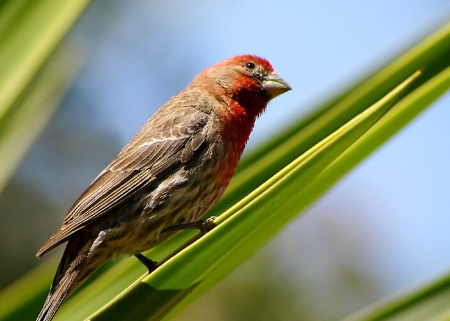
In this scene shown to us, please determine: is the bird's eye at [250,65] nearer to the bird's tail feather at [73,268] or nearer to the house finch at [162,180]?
the house finch at [162,180]

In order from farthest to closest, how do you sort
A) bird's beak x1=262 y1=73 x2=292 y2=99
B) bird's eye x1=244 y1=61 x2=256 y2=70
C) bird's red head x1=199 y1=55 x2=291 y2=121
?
bird's eye x1=244 y1=61 x2=256 y2=70, bird's beak x1=262 y1=73 x2=292 y2=99, bird's red head x1=199 y1=55 x2=291 y2=121

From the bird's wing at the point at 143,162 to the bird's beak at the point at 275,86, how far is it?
0.64 meters

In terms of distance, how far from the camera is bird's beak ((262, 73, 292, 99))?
5430mm

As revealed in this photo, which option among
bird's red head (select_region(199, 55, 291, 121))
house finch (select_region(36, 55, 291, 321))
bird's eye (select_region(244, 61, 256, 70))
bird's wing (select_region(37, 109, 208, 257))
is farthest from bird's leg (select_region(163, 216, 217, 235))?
bird's eye (select_region(244, 61, 256, 70))

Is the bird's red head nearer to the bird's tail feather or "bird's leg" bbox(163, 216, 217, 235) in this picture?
"bird's leg" bbox(163, 216, 217, 235)

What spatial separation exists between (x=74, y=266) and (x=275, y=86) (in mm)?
2029

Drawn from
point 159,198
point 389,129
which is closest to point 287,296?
point 159,198

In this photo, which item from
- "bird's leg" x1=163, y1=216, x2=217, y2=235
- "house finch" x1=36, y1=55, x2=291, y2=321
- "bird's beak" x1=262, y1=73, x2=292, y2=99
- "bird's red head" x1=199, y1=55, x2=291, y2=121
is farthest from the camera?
"bird's beak" x1=262, y1=73, x2=292, y2=99

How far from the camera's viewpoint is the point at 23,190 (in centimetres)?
1017

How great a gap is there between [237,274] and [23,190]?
127 inches

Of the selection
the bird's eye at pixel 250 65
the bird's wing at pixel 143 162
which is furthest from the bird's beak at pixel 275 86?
the bird's wing at pixel 143 162

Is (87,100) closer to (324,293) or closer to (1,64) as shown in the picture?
(324,293)

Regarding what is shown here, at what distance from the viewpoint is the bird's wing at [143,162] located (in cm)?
438

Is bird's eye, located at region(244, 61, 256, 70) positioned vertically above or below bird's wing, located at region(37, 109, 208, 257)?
above
